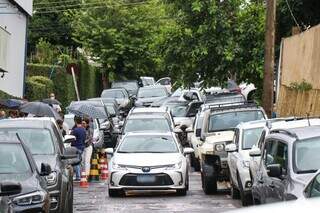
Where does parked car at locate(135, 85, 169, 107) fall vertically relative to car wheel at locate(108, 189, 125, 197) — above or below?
above

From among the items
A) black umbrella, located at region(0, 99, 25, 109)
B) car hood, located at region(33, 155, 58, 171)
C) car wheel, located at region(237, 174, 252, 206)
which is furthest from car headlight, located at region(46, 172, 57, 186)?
black umbrella, located at region(0, 99, 25, 109)

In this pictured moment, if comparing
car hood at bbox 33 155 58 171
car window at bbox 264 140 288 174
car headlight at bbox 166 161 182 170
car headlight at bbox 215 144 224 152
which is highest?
car window at bbox 264 140 288 174

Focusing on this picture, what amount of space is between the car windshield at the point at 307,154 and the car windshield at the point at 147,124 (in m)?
13.7

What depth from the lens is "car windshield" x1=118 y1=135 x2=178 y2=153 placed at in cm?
1950

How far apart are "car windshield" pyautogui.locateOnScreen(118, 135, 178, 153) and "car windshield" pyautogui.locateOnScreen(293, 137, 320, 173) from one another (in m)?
8.49

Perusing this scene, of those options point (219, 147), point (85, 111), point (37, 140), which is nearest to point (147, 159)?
point (219, 147)

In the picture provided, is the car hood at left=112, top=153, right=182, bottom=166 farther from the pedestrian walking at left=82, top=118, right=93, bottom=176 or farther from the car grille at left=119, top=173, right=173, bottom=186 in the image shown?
the pedestrian walking at left=82, top=118, right=93, bottom=176

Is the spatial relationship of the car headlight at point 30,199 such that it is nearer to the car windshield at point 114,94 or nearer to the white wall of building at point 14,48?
the white wall of building at point 14,48

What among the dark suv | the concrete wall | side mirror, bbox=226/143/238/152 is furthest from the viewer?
the concrete wall

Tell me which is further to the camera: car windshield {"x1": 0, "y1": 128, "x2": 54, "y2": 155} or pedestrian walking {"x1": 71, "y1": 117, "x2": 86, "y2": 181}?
pedestrian walking {"x1": 71, "y1": 117, "x2": 86, "y2": 181}

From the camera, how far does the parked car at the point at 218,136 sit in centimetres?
1879

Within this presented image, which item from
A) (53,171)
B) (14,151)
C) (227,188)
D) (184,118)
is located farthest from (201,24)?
(14,151)

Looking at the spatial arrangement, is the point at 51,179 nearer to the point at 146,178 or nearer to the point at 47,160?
the point at 47,160

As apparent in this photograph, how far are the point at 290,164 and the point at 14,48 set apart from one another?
97.0 feet
